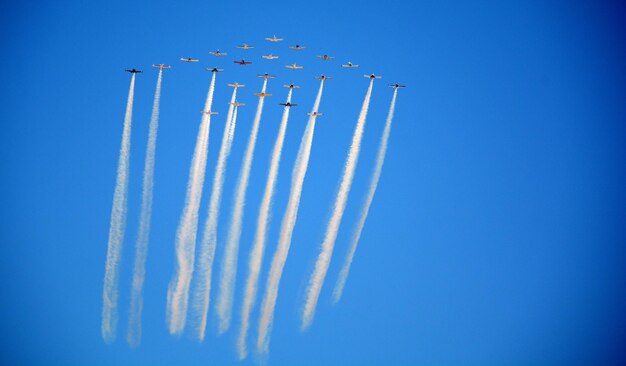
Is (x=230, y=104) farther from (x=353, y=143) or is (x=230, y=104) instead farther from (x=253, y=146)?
(x=353, y=143)

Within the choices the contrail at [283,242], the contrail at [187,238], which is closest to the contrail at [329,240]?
the contrail at [283,242]

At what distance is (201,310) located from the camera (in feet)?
49.4

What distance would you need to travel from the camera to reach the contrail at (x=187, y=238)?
14852 mm

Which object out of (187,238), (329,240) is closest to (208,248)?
(187,238)

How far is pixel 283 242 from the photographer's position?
50.6 ft

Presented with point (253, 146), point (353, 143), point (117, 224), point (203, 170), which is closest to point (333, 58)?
point (353, 143)

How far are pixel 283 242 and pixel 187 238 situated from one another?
2975mm

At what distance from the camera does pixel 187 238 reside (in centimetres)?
1485

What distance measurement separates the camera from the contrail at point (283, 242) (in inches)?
605

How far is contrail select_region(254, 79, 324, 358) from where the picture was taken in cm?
1536

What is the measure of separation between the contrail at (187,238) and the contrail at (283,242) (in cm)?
223

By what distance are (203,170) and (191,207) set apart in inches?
48.1

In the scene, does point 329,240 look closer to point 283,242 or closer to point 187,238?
point 283,242

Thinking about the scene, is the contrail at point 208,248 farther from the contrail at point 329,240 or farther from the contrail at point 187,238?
the contrail at point 329,240
